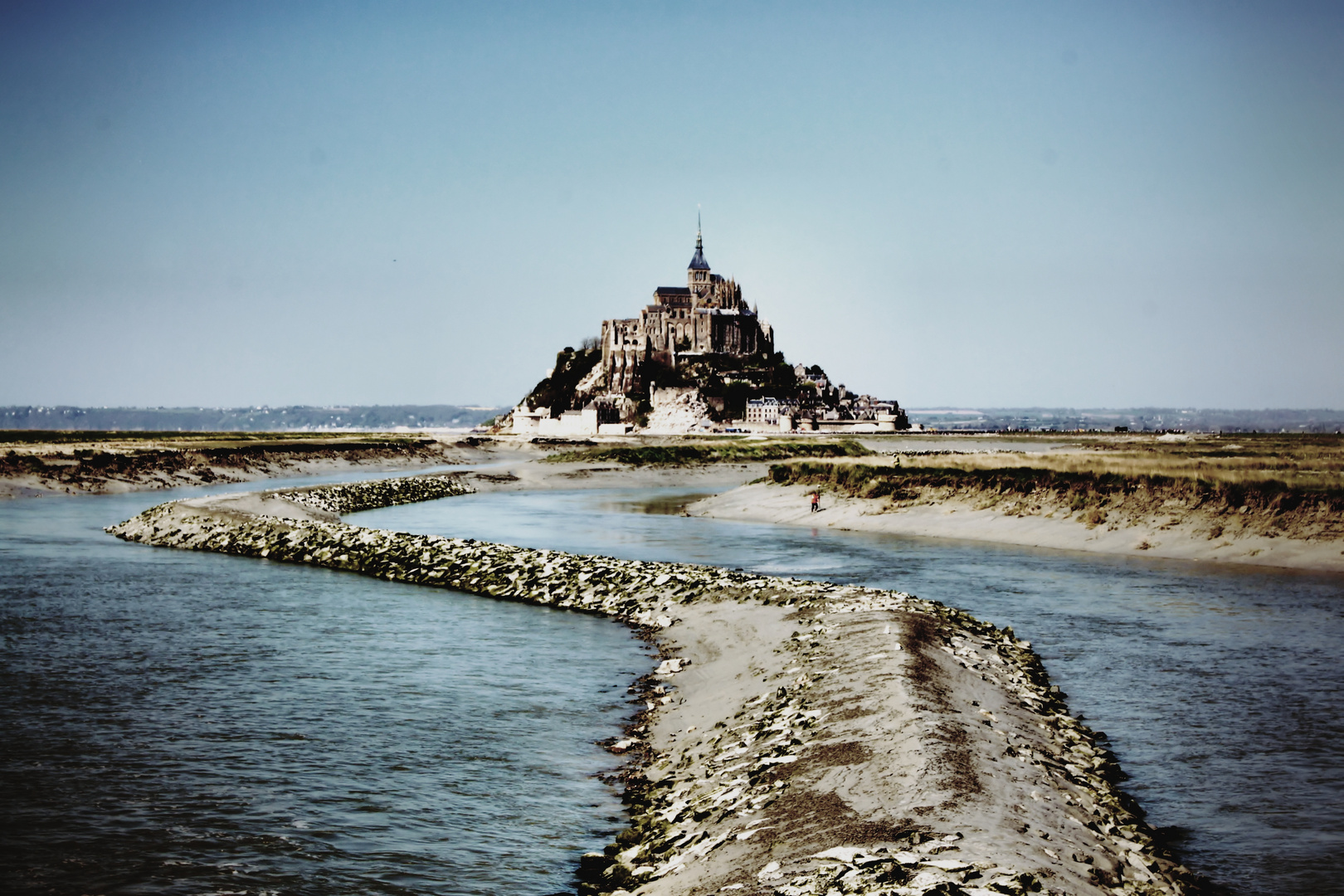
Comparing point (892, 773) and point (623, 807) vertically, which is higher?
point (892, 773)

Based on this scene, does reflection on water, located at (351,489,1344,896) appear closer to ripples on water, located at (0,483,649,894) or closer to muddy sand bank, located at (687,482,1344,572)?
muddy sand bank, located at (687,482,1344,572)

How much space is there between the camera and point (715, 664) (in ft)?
65.2

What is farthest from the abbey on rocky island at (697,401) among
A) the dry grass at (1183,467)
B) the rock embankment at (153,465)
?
the dry grass at (1183,467)

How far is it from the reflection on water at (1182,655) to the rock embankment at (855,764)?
2.81 ft

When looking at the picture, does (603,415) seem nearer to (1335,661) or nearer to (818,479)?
(818,479)

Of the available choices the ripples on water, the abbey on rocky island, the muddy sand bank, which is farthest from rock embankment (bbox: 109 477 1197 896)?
the abbey on rocky island

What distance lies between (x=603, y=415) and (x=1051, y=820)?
178m

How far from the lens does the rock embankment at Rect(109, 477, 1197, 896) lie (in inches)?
379

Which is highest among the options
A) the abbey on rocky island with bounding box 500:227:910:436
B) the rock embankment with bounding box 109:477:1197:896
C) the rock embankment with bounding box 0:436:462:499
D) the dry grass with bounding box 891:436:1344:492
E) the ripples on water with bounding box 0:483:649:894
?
the abbey on rocky island with bounding box 500:227:910:436

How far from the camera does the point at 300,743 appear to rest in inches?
598

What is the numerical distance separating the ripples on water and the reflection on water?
280 inches

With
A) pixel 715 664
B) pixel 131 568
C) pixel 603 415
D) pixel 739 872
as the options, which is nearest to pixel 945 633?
pixel 715 664

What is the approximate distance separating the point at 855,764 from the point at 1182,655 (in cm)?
1096

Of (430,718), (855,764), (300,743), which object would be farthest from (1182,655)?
(300,743)
